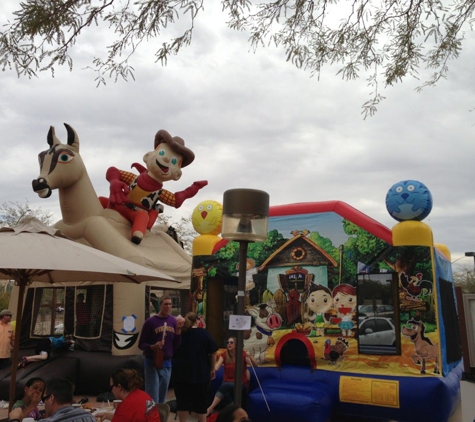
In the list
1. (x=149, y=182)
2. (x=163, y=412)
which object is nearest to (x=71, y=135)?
(x=149, y=182)

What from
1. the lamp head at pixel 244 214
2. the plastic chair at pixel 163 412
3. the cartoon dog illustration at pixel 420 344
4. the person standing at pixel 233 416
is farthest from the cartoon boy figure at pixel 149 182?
the person standing at pixel 233 416

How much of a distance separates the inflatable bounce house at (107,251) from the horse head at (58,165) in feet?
0.06

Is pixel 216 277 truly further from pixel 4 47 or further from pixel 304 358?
pixel 4 47

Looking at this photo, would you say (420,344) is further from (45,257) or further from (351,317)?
(45,257)

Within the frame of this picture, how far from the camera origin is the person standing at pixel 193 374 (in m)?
5.39

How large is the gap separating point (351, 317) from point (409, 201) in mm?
1636

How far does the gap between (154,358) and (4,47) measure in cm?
348

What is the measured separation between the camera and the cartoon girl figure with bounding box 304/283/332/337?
21.5 feet

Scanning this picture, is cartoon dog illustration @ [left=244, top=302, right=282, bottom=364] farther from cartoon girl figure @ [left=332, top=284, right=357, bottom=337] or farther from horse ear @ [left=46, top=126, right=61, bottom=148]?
horse ear @ [left=46, top=126, right=61, bottom=148]

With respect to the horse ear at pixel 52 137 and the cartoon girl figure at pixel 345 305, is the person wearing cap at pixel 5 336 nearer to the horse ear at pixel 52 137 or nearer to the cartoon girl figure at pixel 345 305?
the horse ear at pixel 52 137

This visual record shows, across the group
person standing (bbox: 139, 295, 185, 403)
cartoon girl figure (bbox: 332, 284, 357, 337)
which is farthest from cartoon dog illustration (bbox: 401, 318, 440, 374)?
person standing (bbox: 139, 295, 185, 403)

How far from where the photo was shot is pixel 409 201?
6.40m

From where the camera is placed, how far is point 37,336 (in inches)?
371


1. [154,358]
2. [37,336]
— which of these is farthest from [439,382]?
[37,336]
